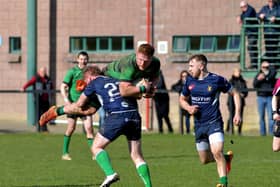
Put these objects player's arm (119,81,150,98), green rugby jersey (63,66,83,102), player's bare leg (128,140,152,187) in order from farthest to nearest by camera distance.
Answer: green rugby jersey (63,66,83,102), player's bare leg (128,140,152,187), player's arm (119,81,150,98)

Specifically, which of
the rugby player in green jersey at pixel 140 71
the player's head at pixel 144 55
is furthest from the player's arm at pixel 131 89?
the player's head at pixel 144 55

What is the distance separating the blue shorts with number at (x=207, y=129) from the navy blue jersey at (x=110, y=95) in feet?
5.60

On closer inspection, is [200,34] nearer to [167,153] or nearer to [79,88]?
[167,153]

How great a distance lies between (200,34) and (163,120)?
3.17 m

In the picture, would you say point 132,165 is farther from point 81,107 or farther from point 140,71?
point 140,71

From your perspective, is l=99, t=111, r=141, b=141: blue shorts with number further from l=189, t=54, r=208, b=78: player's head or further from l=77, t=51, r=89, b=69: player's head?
l=77, t=51, r=89, b=69: player's head

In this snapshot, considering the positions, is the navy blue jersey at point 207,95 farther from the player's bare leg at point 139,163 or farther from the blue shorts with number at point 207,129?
the player's bare leg at point 139,163

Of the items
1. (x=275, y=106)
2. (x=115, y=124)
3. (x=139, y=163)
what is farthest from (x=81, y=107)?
(x=275, y=106)

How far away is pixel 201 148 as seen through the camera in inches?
589

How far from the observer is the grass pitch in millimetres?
15570

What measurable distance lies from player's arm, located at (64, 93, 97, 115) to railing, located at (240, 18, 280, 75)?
16.1 m

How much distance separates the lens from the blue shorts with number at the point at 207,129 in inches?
576

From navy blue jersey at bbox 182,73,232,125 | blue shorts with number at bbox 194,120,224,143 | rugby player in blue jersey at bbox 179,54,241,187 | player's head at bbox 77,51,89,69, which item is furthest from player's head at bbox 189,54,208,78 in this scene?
player's head at bbox 77,51,89,69

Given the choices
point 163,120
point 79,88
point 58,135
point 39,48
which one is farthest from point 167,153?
point 39,48
